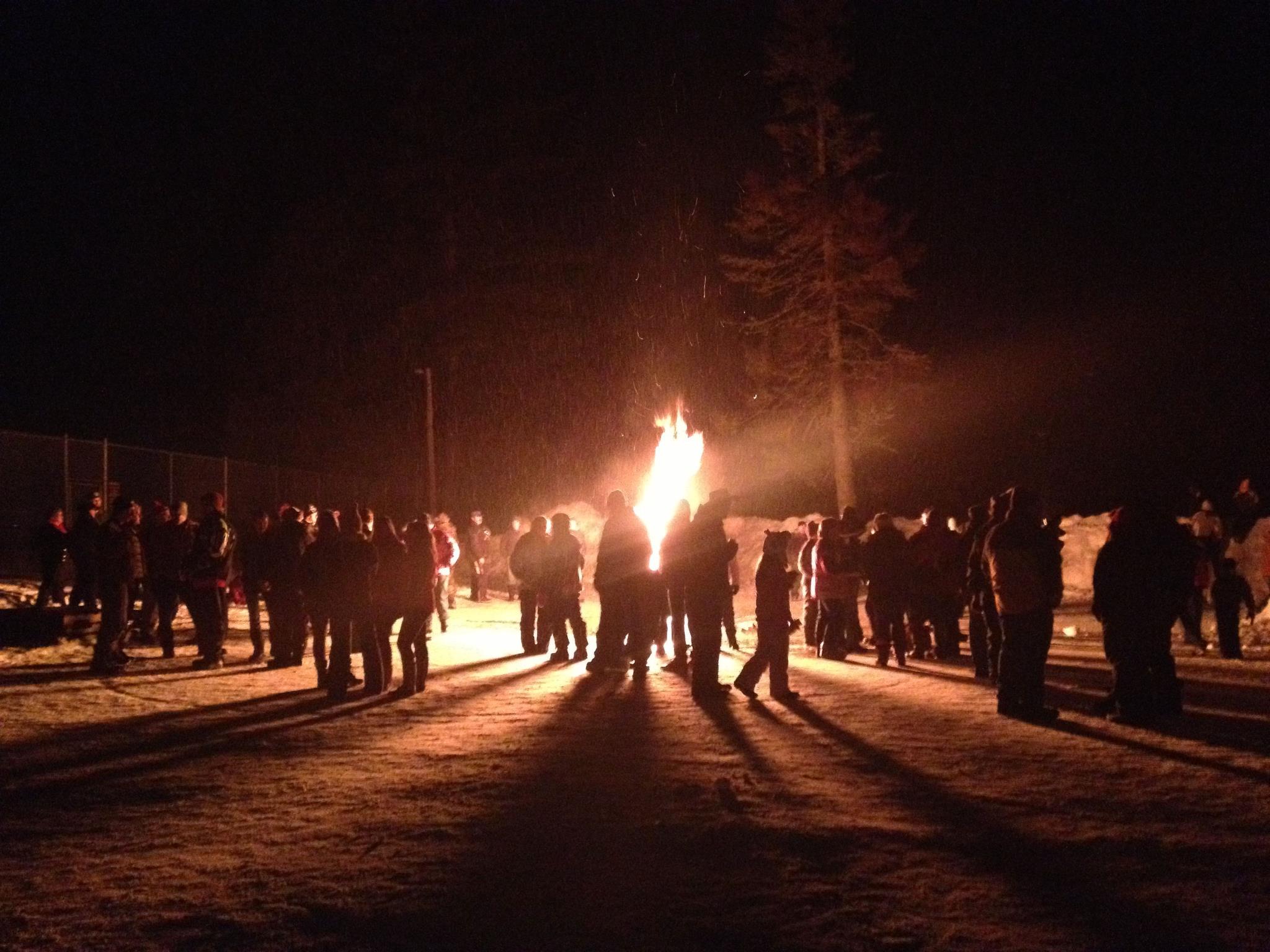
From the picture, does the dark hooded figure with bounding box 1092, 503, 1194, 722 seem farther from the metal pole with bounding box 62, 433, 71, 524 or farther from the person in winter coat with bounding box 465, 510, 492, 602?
the person in winter coat with bounding box 465, 510, 492, 602

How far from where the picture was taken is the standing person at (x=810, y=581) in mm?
15922

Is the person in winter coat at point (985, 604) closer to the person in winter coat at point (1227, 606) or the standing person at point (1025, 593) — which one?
the standing person at point (1025, 593)

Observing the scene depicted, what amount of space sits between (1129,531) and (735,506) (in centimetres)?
3477

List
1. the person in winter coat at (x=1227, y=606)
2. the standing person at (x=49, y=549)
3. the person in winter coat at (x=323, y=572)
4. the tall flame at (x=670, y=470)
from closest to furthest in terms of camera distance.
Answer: the person in winter coat at (x=323, y=572) < the person in winter coat at (x=1227, y=606) < the standing person at (x=49, y=549) < the tall flame at (x=670, y=470)

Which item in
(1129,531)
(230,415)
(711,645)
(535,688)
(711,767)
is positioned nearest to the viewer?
(711,767)

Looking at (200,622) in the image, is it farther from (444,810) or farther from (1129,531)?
(1129,531)

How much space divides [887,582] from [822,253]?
79.5 feet

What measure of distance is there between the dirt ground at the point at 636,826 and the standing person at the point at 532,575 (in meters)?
4.24

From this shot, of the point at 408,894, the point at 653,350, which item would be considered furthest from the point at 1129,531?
the point at 653,350

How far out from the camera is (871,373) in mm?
36531

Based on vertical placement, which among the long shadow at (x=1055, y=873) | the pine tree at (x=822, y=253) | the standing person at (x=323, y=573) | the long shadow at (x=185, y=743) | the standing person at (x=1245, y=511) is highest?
the pine tree at (x=822, y=253)

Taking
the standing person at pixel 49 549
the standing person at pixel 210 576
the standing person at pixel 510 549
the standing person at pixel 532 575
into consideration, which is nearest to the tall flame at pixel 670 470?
the standing person at pixel 510 549

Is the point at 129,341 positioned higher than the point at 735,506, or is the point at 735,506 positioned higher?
the point at 129,341

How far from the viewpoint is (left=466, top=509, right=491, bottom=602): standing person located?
2911cm
